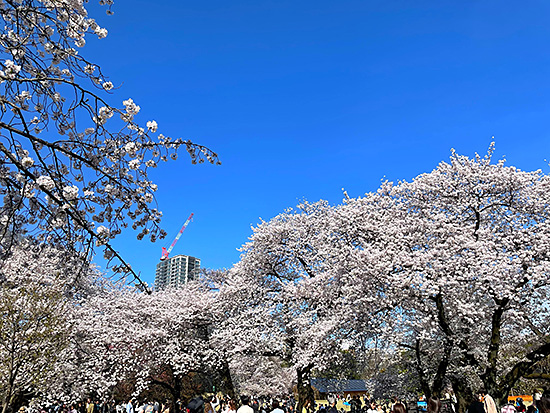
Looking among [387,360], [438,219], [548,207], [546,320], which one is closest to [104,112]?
[438,219]

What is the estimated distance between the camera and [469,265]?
1380 cm

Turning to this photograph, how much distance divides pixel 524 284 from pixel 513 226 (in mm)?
2355

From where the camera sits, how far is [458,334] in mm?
15250

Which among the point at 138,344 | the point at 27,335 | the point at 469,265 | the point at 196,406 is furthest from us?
the point at 138,344

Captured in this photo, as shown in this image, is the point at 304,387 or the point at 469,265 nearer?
the point at 469,265

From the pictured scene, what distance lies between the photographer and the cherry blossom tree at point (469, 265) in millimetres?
13836

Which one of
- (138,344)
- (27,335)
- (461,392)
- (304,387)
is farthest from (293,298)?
(27,335)

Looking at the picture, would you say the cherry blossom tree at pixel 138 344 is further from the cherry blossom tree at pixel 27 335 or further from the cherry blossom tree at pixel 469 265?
the cherry blossom tree at pixel 469 265

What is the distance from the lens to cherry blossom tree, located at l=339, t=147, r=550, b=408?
45.4 feet

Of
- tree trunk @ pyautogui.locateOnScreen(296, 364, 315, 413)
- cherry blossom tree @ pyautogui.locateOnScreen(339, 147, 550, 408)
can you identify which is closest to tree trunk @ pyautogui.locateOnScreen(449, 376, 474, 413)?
cherry blossom tree @ pyautogui.locateOnScreen(339, 147, 550, 408)

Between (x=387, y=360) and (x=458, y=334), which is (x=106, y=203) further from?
(x=387, y=360)

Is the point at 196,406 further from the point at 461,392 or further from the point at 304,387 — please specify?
the point at 461,392

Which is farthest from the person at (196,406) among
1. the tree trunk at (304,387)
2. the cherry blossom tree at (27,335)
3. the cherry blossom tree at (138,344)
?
the cherry blossom tree at (138,344)

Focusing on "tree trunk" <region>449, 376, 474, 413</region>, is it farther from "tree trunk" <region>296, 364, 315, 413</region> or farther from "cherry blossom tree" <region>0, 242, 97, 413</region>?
"cherry blossom tree" <region>0, 242, 97, 413</region>
